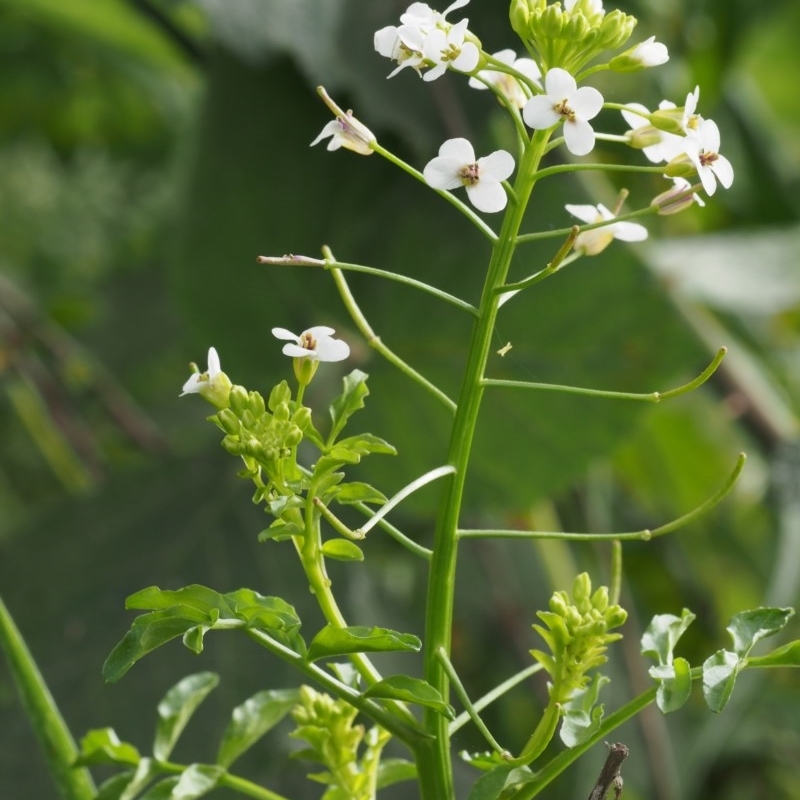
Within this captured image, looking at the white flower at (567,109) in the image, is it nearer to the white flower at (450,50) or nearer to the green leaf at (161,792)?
the white flower at (450,50)

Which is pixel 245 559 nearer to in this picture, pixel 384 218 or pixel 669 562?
pixel 384 218

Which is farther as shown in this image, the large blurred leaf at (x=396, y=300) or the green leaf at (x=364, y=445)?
the large blurred leaf at (x=396, y=300)

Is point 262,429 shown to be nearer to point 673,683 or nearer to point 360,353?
point 673,683

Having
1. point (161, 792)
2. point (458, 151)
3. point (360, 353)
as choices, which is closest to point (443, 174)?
point (458, 151)

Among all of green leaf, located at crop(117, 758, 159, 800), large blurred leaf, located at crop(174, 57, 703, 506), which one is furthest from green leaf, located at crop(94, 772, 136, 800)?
large blurred leaf, located at crop(174, 57, 703, 506)

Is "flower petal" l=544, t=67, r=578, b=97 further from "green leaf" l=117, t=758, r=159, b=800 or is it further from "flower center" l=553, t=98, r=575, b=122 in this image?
"green leaf" l=117, t=758, r=159, b=800

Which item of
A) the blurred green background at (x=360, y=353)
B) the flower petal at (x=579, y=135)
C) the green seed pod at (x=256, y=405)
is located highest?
the flower petal at (x=579, y=135)

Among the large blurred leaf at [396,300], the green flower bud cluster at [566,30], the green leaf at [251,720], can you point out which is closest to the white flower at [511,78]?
the green flower bud cluster at [566,30]
